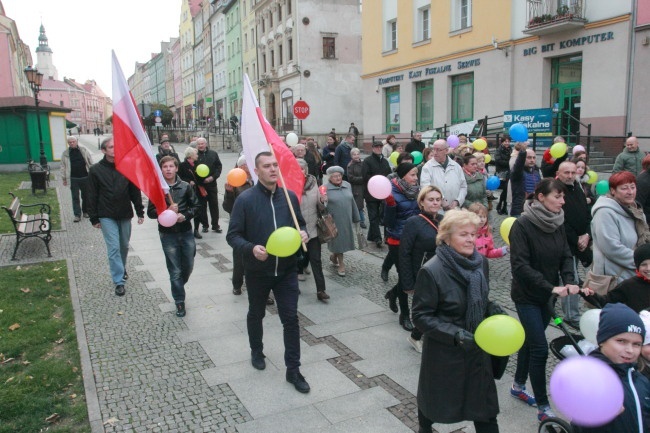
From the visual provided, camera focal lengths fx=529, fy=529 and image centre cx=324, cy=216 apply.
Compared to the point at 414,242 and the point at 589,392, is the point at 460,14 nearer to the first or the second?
the point at 414,242

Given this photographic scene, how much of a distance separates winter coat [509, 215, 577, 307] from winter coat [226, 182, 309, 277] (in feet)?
6.26

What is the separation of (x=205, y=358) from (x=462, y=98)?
22.0 meters

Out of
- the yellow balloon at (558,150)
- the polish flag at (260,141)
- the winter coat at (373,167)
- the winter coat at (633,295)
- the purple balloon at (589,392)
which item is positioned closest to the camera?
the purple balloon at (589,392)

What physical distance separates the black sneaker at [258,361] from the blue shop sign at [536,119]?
1507cm

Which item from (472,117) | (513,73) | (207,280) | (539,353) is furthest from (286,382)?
(472,117)

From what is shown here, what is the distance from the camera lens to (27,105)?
24.5 metres

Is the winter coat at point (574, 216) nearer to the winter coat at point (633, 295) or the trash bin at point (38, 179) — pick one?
the winter coat at point (633, 295)

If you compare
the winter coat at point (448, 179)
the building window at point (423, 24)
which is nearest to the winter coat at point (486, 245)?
the winter coat at point (448, 179)

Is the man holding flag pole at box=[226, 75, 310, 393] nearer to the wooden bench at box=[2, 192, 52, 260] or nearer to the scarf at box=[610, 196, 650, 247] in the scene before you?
the scarf at box=[610, 196, 650, 247]

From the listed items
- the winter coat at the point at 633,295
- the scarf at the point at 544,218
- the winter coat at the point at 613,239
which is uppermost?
the scarf at the point at 544,218

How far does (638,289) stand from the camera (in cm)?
375

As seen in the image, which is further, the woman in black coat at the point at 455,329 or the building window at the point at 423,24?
the building window at the point at 423,24

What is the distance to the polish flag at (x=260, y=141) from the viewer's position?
558 centimetres

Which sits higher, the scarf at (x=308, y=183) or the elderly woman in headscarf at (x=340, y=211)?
the scarf at (x=308, y=183)
